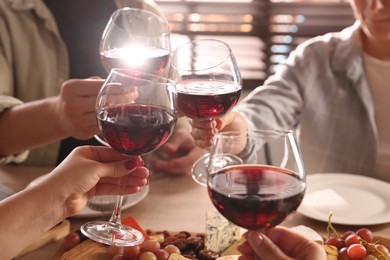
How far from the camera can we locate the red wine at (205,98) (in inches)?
45.7

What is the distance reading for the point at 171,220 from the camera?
1.38 m

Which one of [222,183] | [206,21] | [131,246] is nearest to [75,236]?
[131,246]

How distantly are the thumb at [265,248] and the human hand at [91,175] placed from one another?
0.30 m

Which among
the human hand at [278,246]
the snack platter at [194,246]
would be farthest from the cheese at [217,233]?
the human hand at [278,246]

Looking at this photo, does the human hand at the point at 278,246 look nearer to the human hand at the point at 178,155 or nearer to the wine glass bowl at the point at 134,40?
the wine glass bowl at the point at 134,40

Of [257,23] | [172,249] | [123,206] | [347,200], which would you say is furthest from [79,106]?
[257,23]

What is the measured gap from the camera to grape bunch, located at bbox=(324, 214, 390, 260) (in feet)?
3.67

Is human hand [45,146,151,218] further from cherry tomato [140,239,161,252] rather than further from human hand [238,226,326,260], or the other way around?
human hand [238,226,326,260]

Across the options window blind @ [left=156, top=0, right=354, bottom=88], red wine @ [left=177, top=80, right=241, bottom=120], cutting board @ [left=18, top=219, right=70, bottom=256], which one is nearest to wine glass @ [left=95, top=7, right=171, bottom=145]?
red wine @ [left=177, top=80, right=241, bottom=120]

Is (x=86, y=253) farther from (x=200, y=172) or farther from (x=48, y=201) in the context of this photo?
(x=200, y=172)

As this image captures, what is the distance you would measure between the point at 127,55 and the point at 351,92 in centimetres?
102

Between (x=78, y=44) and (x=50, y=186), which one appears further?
(x=78, y=44)

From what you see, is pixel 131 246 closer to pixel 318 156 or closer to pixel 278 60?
pixel 318 156

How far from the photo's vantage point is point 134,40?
49.9 inches
